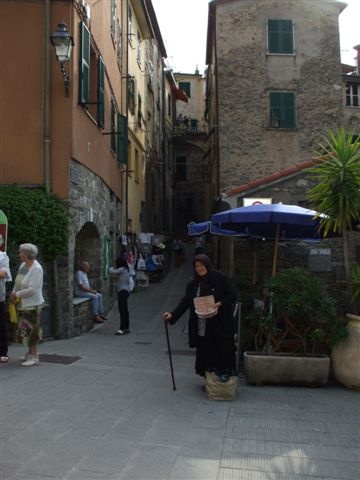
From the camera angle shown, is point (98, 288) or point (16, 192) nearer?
point (16, 192)

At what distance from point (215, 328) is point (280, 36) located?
57.1 ft

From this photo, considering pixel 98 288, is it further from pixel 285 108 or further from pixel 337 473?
pixel 285 108

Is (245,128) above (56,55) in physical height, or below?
above

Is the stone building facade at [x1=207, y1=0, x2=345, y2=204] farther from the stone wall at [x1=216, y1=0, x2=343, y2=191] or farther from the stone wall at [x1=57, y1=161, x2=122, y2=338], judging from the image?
the stone wall at [x1=57, y1=161, x2=122, y2=338]

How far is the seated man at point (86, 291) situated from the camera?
38.0ft

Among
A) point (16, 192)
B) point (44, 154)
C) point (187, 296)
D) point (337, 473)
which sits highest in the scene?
point (44, 154)

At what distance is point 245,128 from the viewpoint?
20312 millimetres

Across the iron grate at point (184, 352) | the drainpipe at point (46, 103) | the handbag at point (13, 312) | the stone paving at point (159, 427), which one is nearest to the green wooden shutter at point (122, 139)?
the drainpipe at point (46, 103)

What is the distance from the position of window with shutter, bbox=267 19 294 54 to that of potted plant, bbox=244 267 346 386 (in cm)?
1603

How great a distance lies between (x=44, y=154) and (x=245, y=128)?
12.2m

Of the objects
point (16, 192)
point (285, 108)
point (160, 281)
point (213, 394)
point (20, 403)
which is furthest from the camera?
point (160, 281)

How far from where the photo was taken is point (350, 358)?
20.0 feet

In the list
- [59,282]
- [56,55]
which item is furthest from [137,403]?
[56,55]

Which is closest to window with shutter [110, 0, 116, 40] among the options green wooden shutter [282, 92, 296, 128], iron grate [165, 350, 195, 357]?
green wooden shutter [282, 92, 296, 128]
